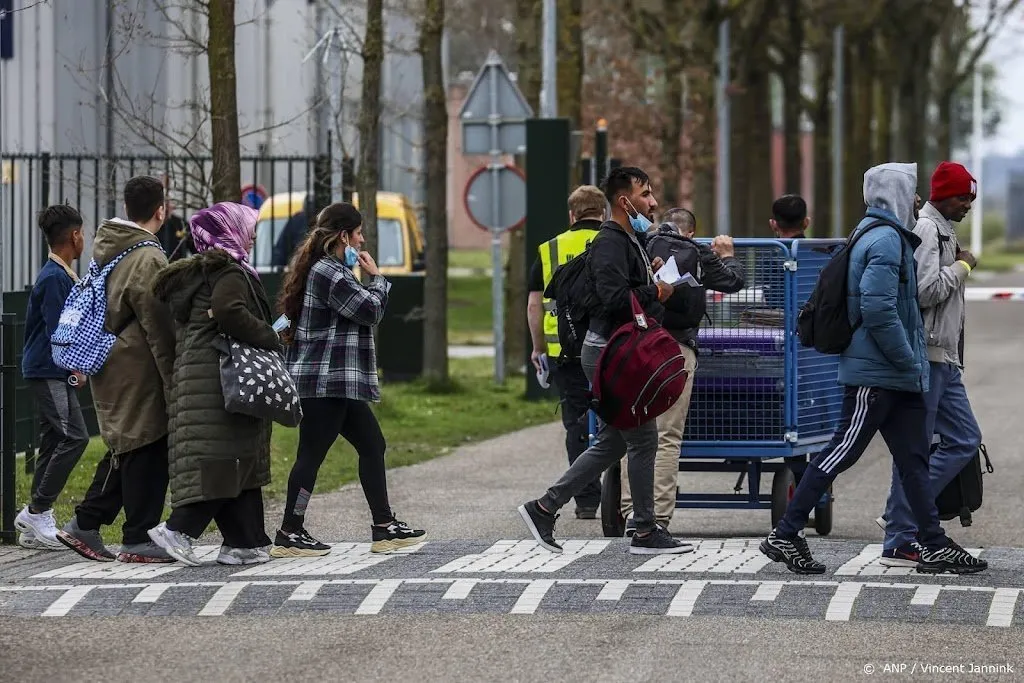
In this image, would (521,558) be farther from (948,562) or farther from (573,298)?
(948,562)

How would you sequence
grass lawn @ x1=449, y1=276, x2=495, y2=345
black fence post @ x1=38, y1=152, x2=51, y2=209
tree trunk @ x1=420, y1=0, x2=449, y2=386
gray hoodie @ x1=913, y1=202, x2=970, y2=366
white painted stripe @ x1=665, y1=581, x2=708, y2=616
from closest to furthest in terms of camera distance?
1. white painted stripe @ x1=665, y1=581, x2=708, y2=616
2. gray hoodie @ x1=913, y1=202, x2=970, y2=366
3. black fence post @ x1=38, y1=152, x2=51, y2=209
4. tree trunk @ x1=420, y1=0, x2=449, y2=386
5. grass lawn @ x1=449, y1=276, x2=495, y2=345

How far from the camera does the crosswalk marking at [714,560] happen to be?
8.72 metres

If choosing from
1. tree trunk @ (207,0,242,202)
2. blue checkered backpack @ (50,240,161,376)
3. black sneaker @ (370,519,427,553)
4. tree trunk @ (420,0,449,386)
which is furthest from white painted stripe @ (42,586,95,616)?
tree trunk @ (420,0,449,386)

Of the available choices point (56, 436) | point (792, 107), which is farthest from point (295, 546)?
point (792, 107)

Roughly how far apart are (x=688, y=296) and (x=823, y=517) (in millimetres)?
1591

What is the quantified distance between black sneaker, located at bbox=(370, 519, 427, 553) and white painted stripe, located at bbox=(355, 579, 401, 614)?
2.76 feet

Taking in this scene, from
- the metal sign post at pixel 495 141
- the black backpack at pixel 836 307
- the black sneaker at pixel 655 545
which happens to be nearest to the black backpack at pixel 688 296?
the black backpack at pixel 836 307

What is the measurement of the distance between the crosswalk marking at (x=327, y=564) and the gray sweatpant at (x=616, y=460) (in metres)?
0.75

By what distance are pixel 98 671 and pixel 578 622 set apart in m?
1.78

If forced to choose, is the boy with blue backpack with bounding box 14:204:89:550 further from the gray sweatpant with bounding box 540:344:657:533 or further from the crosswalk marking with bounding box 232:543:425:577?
the gray sweatpant with bounding box 540:344:657:533

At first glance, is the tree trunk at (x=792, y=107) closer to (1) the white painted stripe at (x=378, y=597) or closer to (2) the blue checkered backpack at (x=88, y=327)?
(2) the blue checkered backpack at (x=88, y=327)

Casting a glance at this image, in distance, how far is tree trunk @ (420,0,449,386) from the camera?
771 inches

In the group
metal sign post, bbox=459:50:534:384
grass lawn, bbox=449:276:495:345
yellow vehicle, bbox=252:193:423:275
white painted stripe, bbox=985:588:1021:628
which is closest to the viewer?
white painted stripe, bbox=985:588:1021:628

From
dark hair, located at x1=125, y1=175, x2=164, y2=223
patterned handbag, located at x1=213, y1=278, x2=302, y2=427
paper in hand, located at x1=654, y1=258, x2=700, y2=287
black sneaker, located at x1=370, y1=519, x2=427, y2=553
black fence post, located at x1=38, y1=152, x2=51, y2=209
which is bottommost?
black sneaker, located at x1=370, y1=519, x2=427, y2=553
